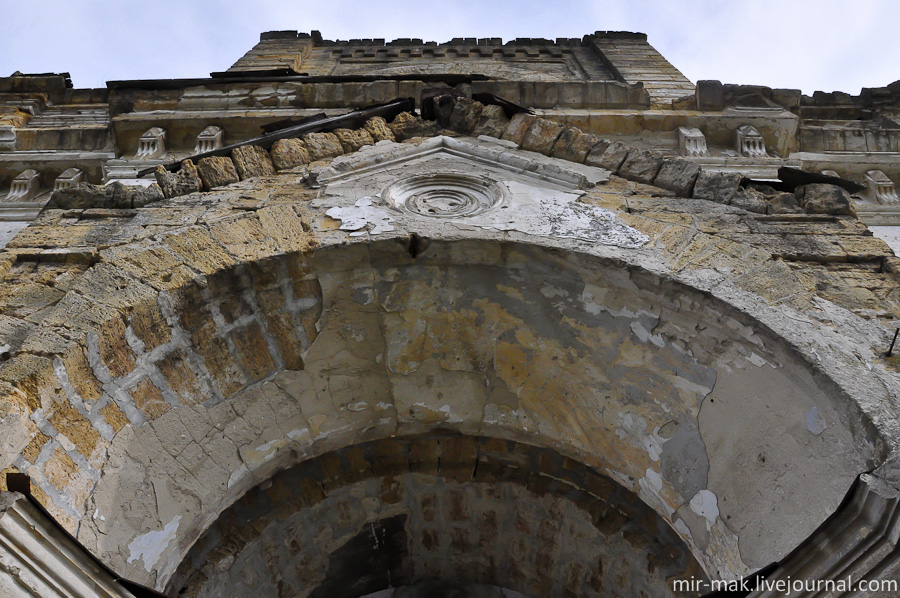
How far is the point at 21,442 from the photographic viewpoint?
9.89 ft

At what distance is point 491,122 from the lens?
18.1ft

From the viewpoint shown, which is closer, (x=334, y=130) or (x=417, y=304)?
(x=417, y=304)

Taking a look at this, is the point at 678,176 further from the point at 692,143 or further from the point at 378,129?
the point at 378,129

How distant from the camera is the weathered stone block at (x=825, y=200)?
4551 millimetres

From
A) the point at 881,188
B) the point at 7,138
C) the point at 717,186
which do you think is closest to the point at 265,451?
the point at 717,186

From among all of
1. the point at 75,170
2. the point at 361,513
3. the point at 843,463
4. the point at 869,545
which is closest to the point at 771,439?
the point at 843,463

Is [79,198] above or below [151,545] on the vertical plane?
above

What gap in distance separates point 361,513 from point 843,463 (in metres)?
2.59

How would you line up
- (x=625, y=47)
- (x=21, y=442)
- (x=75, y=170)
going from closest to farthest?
(x=21, y=442) < (x=75, y=170) < (x=625, y=47)

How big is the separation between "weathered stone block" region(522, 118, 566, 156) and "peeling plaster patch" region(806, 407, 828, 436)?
2.59 metres

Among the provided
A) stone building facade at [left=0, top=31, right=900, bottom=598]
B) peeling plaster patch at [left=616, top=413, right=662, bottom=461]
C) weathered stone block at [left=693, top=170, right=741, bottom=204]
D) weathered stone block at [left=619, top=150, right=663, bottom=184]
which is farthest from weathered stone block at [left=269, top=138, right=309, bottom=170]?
peeling plaster patch at [left=616, top=413, right=662, bottom=461]

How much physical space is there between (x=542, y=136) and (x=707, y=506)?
2728mm

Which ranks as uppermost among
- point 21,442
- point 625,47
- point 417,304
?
point 625,47

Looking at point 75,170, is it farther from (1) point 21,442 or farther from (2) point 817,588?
Result: (2) point 817,588
